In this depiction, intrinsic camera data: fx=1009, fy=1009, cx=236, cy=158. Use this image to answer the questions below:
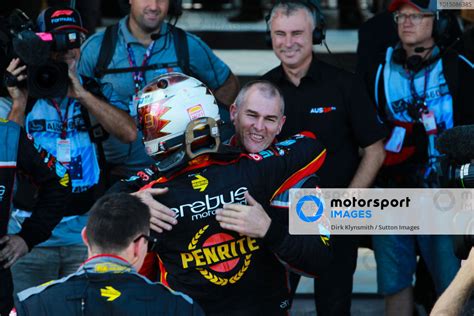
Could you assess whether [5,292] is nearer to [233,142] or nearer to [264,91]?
[233,142]

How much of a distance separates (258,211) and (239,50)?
6.00 metres

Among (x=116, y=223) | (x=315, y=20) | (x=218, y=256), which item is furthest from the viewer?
(x=315, y=20)

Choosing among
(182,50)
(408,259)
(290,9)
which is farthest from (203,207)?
(408,259)

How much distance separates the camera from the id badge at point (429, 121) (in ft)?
17.5

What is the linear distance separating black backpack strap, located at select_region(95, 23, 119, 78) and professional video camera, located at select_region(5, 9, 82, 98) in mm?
371

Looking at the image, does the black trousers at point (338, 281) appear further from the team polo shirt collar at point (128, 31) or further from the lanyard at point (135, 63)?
the team polo shirt collar at point (128, 31)

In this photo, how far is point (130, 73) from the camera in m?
5.30

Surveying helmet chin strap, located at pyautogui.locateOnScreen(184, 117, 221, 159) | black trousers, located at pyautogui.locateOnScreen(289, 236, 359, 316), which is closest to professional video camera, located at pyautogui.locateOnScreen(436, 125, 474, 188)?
helmet chin strap, located at pyautogui.locateOnScreen(184, 117, 221, 159)

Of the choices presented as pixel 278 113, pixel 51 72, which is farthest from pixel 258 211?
pixel 51 72

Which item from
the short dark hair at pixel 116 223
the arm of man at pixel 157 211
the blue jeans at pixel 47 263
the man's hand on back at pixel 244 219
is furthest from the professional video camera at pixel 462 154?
the blue jeans at pixel 47 263

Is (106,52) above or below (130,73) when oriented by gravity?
above

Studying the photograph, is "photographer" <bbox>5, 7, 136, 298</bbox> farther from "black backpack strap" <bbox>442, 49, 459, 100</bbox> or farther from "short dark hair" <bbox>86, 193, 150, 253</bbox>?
"short dark hair" <bbox>86, 193, 150, 253</bbox>

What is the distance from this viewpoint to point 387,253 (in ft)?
17.9

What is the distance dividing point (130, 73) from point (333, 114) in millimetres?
1092
